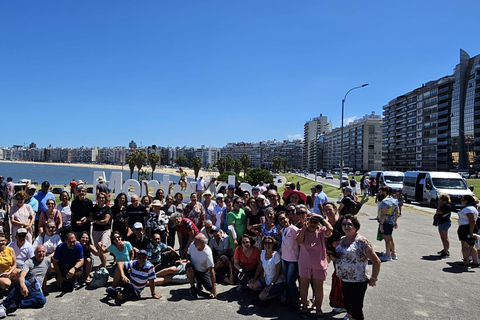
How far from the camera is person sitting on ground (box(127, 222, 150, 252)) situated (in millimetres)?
6744

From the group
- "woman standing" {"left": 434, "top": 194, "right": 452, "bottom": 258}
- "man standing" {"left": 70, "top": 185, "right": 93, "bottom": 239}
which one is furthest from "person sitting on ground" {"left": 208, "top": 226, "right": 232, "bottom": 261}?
"woman standing" {"left": 434, "top": 194, "right": 452, "bottom": 258}

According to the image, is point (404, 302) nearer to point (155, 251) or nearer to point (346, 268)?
point (346, 268)

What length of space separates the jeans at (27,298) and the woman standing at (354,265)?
15.6ft

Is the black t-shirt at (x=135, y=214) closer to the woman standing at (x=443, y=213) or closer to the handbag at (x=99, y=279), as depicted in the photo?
the handbag at (x=99, y=279)

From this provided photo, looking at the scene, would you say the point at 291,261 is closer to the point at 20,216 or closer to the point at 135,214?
the point at 135,214

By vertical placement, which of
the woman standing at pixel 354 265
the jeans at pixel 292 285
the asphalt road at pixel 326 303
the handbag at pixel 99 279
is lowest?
the asphalt road at pixel 326 303

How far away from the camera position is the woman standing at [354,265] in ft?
14.0

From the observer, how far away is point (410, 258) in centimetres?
848

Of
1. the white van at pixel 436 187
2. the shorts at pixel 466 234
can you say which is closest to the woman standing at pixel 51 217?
the shorts at pixel 466 234

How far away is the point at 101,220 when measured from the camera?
23.5 ft

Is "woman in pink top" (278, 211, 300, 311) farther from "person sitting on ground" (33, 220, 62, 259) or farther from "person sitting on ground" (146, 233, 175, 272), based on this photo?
"person sitting on ground" (33, 220, 62, 259)

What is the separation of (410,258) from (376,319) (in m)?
4.26

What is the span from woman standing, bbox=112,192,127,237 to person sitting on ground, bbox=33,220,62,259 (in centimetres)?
113

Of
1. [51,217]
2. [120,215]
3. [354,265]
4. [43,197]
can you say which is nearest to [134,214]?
[120,215]
